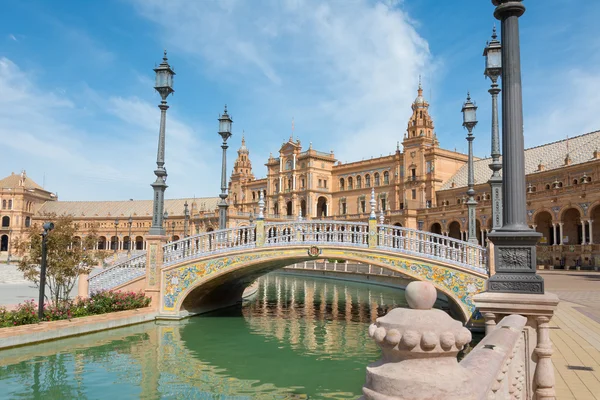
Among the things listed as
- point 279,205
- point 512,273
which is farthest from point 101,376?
point 279,205

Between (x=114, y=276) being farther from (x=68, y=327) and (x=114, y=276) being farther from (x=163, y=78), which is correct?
(x=163, y=78)

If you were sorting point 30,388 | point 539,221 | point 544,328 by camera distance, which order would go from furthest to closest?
point 539,221 < point 30,388 < point 544,328

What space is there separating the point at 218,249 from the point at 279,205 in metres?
58.9

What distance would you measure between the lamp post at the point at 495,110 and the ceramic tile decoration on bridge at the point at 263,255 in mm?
1579

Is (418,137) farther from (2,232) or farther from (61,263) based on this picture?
(2,232)

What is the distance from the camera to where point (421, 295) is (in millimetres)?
2355

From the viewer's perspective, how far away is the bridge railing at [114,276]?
17.5 meters

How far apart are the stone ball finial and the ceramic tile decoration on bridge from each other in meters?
13.3

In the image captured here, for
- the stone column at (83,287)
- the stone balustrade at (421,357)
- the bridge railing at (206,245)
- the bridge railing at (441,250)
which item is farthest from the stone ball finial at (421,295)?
the stone column at (83,287)

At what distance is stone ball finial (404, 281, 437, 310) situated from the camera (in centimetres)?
233

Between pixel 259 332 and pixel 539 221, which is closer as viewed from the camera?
pixel 259 332

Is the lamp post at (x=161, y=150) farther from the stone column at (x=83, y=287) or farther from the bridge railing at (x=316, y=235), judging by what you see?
the bridge railing at (x=316, y=235)

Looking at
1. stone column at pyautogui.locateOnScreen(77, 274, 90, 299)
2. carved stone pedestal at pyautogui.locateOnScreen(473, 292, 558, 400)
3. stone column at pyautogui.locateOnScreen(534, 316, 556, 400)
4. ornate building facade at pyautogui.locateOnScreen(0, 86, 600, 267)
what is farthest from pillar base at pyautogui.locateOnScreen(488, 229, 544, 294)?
ornate building facade at pyautogui.locateOnScreen(0, 86, 600, 267)

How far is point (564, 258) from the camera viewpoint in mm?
39312
